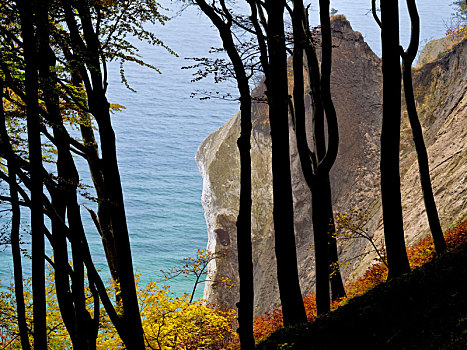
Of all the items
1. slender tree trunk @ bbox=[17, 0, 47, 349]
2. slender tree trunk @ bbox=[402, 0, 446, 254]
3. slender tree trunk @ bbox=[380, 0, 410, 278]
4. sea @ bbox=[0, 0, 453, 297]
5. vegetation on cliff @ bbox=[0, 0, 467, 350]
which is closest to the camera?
slender tree trunk @ bbox=[17, 0, 47, 349]

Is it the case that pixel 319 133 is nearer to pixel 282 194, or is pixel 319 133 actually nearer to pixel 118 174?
pixel 282 194

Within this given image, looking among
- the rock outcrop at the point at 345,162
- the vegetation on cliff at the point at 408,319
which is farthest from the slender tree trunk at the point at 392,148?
the rock outcrop at the point at 345,162

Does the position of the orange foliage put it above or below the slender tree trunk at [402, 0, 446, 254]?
below

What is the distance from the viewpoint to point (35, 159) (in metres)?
5.45

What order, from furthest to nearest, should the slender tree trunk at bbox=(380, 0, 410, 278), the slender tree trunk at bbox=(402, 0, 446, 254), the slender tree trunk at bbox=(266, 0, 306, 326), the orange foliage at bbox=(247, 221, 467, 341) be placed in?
1. the orange foliage at bbox=(247, 221, 467, 341)
2. the slender tree trunk at bbox=(402, 0, 446, 254)
3. the slender tree trunk at bbox=(266, 0, 306, 326)
4. the slender tree trunk at bbox=(380, 0, 410, 278)

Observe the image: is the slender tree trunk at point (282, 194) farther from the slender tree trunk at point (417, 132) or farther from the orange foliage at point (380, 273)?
the slender tree trunk at point (417, 132)

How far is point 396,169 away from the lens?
7.86 metres

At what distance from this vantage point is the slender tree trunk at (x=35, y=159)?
5.32 meters

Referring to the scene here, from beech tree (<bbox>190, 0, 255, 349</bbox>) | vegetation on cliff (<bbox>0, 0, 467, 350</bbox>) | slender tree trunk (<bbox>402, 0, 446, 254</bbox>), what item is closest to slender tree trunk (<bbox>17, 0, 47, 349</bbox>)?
vegetation on cliff (<bbox>0, 0, 467, 350</bbox>)

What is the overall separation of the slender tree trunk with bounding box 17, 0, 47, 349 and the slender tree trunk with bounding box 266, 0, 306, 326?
3990 millimetres

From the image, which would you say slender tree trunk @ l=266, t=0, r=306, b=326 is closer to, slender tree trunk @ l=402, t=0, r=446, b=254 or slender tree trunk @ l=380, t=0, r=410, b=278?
slender tree trunk @ l=380, t=0, r=410, b=278

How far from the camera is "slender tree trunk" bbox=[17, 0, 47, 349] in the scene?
5.32 meters

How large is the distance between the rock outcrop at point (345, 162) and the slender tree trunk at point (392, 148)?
27.7 ft

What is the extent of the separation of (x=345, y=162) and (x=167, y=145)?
43.2 m
